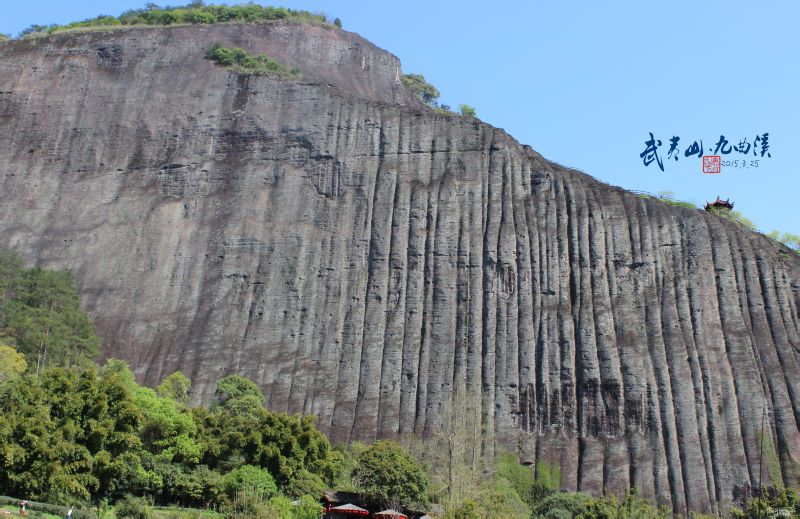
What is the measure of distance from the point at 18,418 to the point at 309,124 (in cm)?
3568

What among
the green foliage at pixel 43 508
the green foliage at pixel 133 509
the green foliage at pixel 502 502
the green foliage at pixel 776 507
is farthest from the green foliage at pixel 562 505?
the green foliage at pixel 43 508

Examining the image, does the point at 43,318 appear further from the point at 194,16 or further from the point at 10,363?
the point at 194,16

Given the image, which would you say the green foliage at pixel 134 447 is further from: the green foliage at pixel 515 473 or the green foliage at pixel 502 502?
the green foliage at pixel 515 473

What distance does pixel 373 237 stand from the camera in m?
60.6

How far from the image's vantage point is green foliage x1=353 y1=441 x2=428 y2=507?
40.5 meters

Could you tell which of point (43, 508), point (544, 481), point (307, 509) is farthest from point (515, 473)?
point (43, 508)

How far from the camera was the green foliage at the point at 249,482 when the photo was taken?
3791cm

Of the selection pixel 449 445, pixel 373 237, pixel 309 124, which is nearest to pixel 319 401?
pixel 373 237

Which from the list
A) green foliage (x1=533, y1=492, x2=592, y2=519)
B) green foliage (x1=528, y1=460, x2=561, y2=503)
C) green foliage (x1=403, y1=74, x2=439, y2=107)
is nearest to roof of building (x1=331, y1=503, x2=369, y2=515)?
green foliage (x1=533, y1=492, x2=592, y2=519)

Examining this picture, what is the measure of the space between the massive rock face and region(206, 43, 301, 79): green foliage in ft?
4.17

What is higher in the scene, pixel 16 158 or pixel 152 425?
pixel 16 158

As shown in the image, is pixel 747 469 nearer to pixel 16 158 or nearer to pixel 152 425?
pixel 152 425

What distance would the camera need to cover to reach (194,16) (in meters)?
79.8

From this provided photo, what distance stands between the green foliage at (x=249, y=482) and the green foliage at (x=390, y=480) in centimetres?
391
